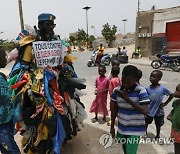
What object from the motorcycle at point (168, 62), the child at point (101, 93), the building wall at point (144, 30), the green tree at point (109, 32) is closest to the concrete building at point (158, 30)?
the building wall at point (144, 30)

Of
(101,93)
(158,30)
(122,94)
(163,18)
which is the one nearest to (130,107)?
(122,94)

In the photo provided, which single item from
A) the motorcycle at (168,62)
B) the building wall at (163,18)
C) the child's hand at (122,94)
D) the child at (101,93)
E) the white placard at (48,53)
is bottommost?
the motorcycle at (168,62)

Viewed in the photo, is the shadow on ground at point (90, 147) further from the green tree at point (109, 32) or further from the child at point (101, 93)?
the green tree at point (109, 32)

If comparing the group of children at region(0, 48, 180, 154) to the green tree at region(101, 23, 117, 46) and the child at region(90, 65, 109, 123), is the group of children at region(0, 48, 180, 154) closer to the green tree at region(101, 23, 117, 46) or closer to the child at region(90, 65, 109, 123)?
the child at region(90, 65, 109, 123)

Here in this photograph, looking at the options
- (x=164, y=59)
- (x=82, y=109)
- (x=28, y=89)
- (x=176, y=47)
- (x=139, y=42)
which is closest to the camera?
(x=28, y=89)

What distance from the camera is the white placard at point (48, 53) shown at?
353cm

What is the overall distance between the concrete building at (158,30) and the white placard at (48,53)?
16.7 metres

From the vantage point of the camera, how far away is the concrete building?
20031 millimetres

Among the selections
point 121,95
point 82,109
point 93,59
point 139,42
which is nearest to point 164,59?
point 93,59

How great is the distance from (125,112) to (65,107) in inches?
40.3

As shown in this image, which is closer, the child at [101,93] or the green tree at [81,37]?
the child at [101,93]

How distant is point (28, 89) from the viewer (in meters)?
3.37

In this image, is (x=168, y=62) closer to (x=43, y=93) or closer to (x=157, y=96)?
(x=157, y=96)

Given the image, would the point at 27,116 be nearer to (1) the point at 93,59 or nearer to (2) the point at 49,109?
(2) the point at 49,109
